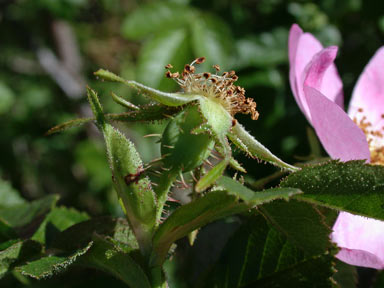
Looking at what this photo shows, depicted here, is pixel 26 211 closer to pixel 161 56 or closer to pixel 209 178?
pixel 209 178

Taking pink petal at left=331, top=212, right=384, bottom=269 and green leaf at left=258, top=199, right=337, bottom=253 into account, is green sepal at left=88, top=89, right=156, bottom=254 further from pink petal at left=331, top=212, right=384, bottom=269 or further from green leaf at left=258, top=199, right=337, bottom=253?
pink petal at left=331, top=212, right=384, bottom=269

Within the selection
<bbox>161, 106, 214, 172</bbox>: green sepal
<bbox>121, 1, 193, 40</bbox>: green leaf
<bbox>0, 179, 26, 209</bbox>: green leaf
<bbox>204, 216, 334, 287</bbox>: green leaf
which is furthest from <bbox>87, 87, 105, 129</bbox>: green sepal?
<bbox>121, 1, 193, 40</bbox>: green leaf

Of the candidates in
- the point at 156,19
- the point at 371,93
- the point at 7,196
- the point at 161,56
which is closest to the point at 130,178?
the point at 7,196

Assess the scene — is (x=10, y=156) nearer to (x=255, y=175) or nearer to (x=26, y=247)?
(x=255, y=175)

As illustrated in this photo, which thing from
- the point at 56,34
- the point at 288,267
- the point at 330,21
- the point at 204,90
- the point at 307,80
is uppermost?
the point at 56,34

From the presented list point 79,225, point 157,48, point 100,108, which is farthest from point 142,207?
point 157,48

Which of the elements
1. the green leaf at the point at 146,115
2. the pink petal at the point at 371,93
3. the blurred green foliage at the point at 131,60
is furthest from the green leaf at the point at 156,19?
the green leaf at the point at 146,115
